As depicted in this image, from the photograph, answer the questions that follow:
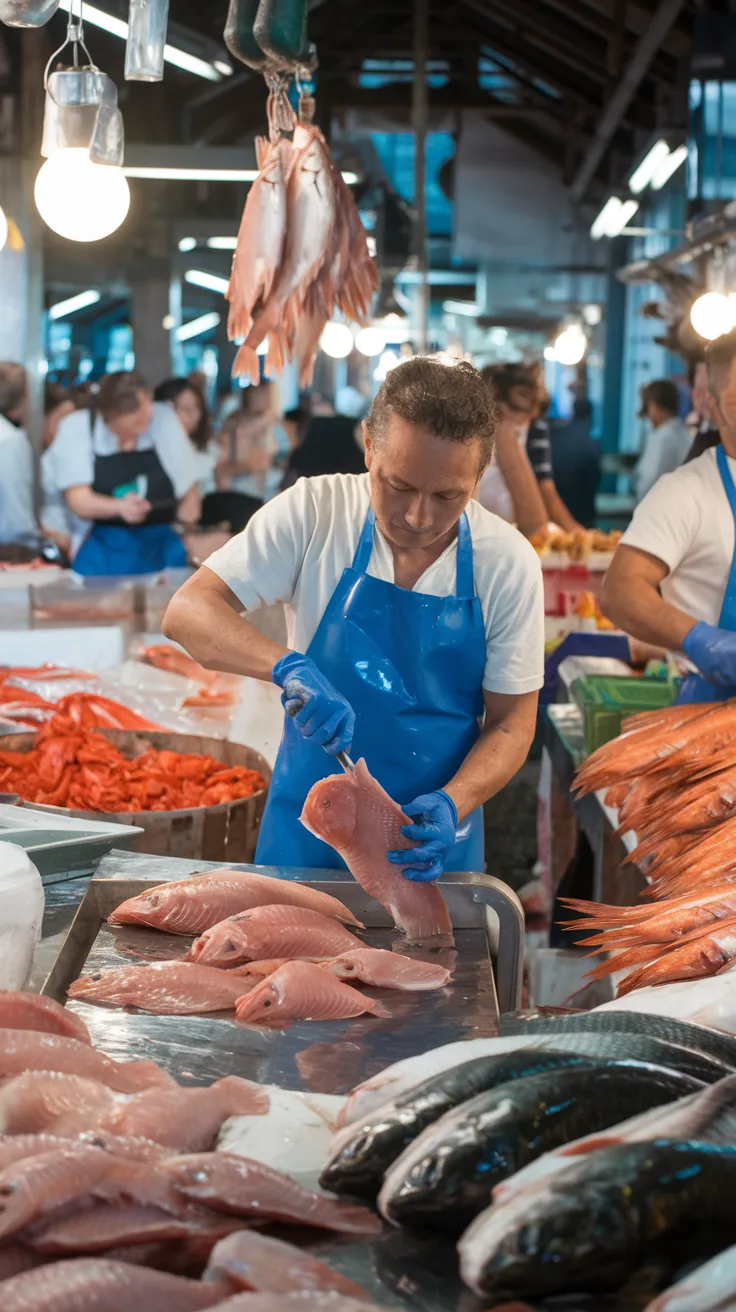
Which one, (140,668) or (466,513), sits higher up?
(466,513)

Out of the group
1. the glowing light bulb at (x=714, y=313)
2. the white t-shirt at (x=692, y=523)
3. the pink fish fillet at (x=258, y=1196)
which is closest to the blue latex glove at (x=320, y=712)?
the pink fish fillet at (x=258, y=1196)

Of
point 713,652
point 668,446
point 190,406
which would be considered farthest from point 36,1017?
point 668,446

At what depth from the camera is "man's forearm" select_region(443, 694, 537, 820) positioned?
2.84 m

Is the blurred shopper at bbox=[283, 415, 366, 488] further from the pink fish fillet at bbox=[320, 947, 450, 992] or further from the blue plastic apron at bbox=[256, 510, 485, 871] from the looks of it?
the pink fish fillet at bbox=[320, 947, 450, 992]

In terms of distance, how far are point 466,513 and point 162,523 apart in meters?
4.91

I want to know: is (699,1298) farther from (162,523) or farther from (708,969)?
(162,523)

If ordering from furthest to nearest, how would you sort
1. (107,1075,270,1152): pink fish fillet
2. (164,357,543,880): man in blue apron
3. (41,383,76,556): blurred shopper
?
(41,383,76,556): blurred shopper
(164,357,543,880): man in blue apron
(107,1075,270,1152): pink fish fillet

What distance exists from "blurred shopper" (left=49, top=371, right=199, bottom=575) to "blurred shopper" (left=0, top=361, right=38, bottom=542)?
2.22ft

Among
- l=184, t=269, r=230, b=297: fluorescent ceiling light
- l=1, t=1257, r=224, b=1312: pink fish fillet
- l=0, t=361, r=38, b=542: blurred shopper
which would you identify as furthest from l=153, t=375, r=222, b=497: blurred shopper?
l=1, t=1257, r=224, b=1312: pink fish fillet

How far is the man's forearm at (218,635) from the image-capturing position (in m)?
2.87

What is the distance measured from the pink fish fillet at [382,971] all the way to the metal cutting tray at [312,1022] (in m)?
0.02

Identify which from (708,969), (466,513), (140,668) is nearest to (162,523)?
(140,668)

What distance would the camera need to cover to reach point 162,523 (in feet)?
25.6

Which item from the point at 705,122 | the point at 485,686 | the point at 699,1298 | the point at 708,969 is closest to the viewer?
the point at 699,1298
